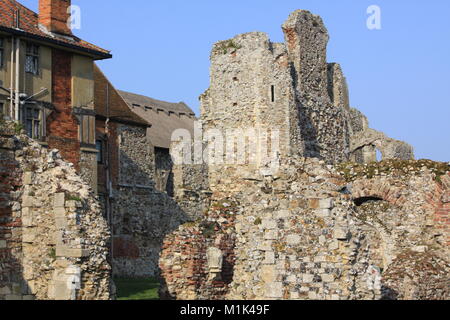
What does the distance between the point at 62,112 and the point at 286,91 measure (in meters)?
9.30

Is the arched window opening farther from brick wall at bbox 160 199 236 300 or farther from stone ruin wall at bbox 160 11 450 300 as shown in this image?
brick wall at bbox 160 199 236 300

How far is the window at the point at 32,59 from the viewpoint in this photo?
24.4 metres

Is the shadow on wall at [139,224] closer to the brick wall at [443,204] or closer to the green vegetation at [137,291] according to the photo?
the green vegetation at [137,291]

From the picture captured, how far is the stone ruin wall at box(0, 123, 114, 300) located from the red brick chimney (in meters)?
11.9

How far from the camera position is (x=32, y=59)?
2450 centimetres

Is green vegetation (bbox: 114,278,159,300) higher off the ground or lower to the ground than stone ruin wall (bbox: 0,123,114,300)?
lower

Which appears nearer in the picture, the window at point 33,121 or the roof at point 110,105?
the window at point 33,121

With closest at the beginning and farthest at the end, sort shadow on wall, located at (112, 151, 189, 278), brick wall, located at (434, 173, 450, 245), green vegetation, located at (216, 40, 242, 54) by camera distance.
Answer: brick wall, located at (434, 173, 450, 245) < shadow on wall, located at (112, 151, 189, 278) < green vegetation, located at (216, 40, 242, 54)

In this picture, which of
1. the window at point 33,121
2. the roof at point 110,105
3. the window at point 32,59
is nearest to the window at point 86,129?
the window at point 33,121

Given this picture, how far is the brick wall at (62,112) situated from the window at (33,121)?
452 millimetres

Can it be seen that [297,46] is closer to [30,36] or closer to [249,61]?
[249,61]

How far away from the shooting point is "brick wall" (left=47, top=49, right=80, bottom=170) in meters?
25.1

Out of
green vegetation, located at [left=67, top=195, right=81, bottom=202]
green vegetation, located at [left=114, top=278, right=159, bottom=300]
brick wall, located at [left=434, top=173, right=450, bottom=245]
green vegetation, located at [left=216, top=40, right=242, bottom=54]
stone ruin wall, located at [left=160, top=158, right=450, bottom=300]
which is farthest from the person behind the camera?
green vegetation, located at [left=216, top=40, right=242, bottom=54]

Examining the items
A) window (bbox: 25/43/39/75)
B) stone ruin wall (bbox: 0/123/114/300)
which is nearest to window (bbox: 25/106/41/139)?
window (bbox: 25/43/39/75)
